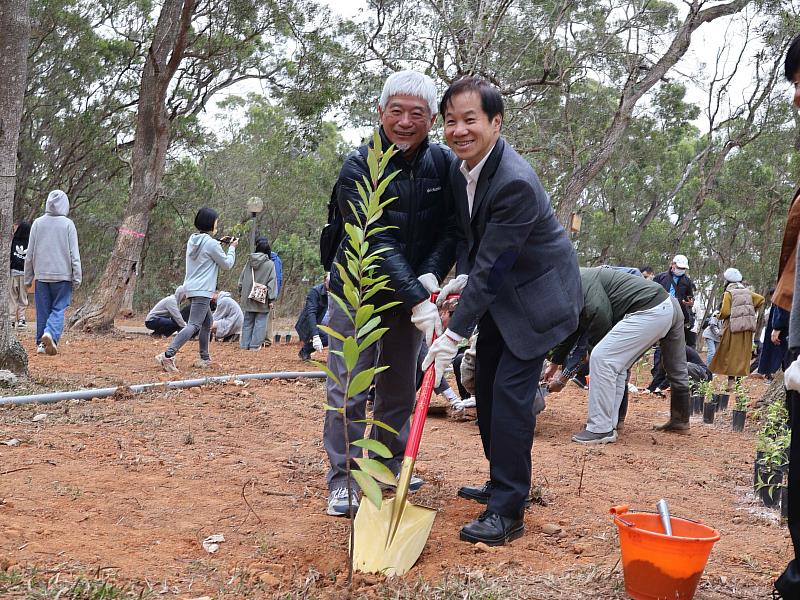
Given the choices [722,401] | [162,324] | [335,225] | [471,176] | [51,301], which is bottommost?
[162,324]

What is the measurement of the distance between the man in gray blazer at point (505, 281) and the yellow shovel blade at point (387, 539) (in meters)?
0.31

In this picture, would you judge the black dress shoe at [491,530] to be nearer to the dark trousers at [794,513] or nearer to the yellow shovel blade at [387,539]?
the yellow shovel blade at [387,539]

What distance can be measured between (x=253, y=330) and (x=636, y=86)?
751 centimetres

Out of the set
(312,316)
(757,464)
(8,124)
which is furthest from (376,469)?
(312,316)

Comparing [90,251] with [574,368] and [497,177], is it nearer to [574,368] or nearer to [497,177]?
[574,368]

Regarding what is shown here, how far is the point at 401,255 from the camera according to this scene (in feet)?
10.1

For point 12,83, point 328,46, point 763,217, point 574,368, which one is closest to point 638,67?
point 328,46

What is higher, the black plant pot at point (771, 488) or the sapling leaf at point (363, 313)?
the sapling leaf at point (363, 313)

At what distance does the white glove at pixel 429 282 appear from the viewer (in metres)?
3.08

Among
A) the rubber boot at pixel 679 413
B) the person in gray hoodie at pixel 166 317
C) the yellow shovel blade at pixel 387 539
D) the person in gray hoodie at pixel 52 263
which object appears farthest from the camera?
the person in gray hoodie at pixel 166 317

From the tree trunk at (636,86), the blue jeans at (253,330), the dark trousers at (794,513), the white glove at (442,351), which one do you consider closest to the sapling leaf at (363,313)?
the white glove at (442,351)

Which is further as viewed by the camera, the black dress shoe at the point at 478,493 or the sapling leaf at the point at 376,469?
the black dress shoe at the point at 478,493

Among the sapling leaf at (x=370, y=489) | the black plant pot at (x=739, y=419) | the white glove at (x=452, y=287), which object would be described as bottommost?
the black plant pot at (x=739, y=419)

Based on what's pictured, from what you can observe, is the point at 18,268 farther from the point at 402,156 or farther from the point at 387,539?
the point at 387,539
